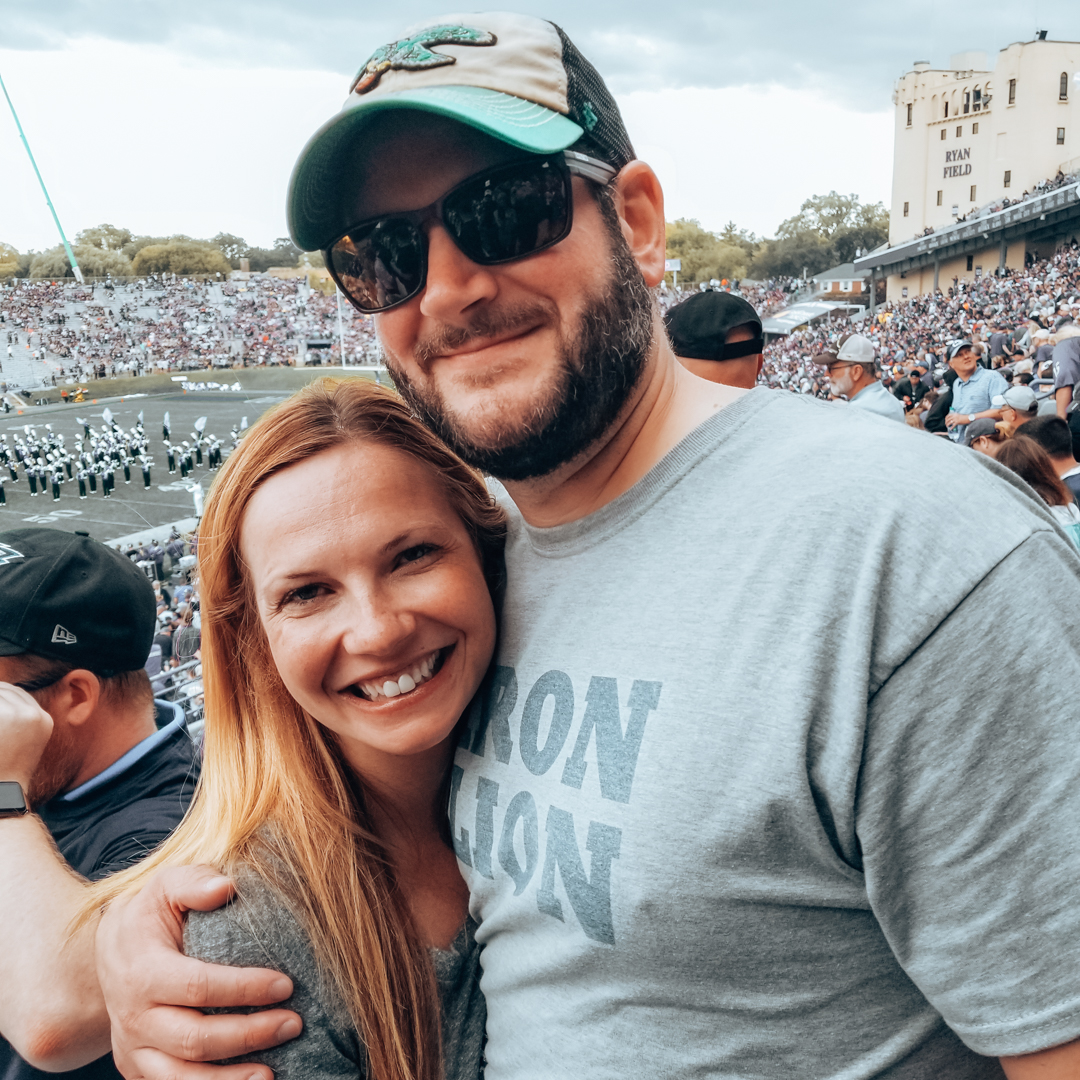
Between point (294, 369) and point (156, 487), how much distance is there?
101 feet

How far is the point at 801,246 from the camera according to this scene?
6234cm

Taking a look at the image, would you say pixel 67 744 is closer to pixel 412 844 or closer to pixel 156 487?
pixel 412 844

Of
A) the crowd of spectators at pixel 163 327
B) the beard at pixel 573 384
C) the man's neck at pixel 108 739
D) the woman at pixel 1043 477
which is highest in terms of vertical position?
the beard at pixel 573 384

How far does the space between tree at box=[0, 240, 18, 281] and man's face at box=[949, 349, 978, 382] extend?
81.7 metres

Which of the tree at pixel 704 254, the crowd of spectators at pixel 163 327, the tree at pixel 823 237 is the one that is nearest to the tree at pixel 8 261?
the crowd of spectators at pixel 163 327

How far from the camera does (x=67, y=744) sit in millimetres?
2119

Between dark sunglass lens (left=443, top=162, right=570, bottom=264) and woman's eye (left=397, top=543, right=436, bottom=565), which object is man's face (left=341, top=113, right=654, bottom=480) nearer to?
dark sunglass lens (left=443, top=162, right=570, bottom=264)

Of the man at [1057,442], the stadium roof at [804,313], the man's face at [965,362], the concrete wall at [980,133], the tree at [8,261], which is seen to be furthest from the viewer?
the tree at [8,261]

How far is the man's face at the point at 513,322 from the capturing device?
1.21 m

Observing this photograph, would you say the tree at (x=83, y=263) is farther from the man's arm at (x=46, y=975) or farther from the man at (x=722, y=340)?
the man's arm at (x=46, y=975)

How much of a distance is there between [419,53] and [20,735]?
1476 millimetres

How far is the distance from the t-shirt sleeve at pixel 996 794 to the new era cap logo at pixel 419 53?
95 cm

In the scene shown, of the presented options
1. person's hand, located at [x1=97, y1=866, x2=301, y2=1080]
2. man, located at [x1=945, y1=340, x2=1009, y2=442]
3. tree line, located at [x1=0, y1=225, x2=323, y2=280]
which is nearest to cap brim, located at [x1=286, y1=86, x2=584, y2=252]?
person's hand, located at [x1=97, y1=866, x2=301, y2=1080]

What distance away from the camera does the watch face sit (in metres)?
1.72
